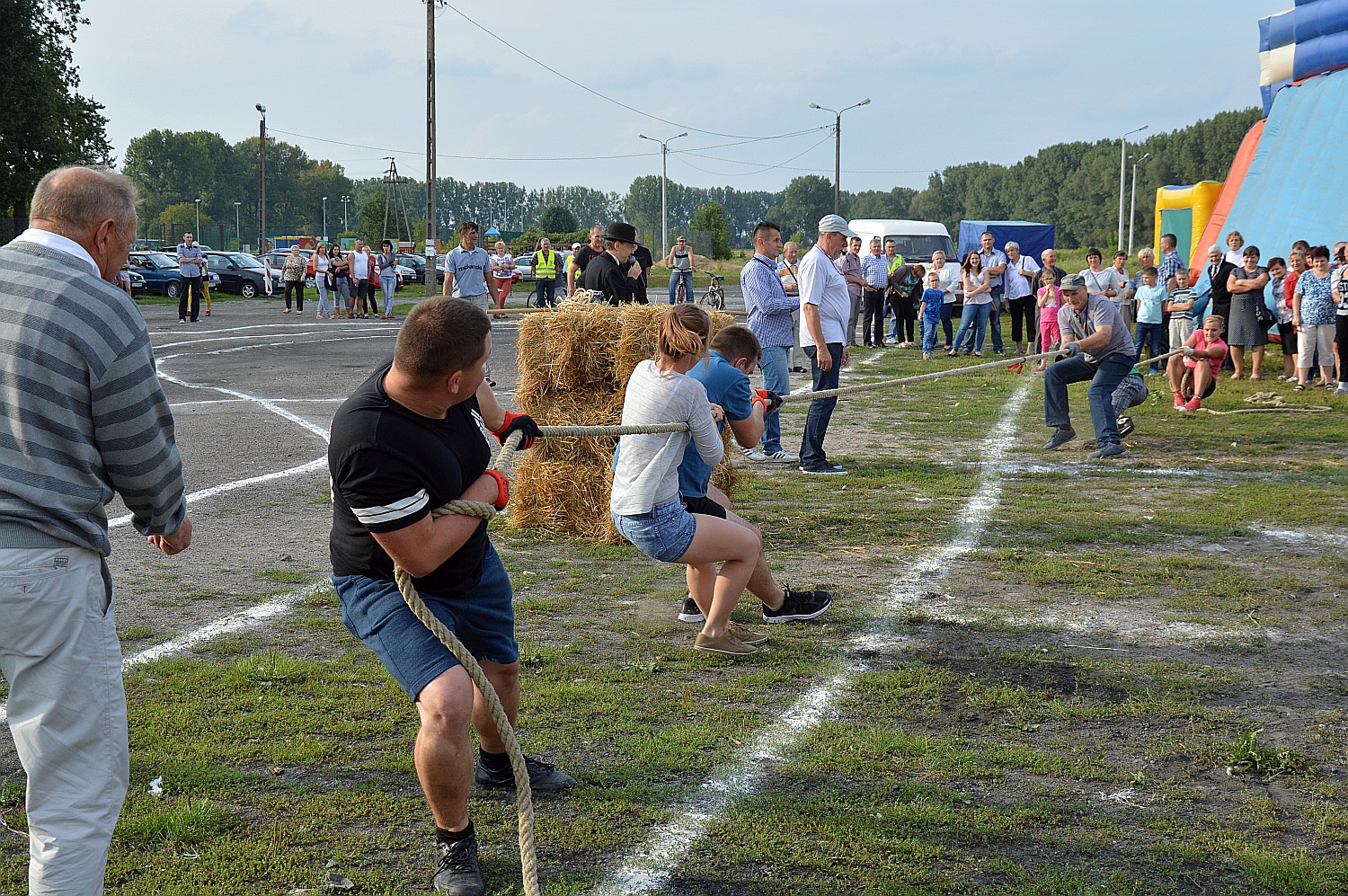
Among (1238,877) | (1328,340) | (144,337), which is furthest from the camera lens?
(1328,340)

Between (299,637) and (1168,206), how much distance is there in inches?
1069

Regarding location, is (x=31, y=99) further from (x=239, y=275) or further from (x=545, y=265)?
(x=545, y=265)

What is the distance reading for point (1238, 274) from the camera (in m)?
16.5

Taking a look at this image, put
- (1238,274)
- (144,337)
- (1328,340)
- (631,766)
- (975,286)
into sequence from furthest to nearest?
1. (975,286)
2. (1238,274)
3. (1328,340)
4. (631,766)
5. (144,337)

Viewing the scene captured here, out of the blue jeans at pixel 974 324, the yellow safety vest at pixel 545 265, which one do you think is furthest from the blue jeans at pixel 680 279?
the blue jeans at pixel 974 324

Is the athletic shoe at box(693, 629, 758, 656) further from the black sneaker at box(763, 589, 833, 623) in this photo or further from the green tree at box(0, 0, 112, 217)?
the green tree at box(0, 0, 112, 217)

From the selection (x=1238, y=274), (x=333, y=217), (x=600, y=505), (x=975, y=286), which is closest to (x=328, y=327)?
(x=975, y=286)

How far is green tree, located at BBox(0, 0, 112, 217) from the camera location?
121 feet

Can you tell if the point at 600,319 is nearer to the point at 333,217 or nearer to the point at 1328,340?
the point at 1328,340

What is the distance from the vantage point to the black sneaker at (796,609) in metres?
→ 6.00

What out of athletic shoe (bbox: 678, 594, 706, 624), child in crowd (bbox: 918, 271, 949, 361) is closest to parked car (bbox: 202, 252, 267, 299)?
child in crowd (bbox: 918, 271, 949, 361)

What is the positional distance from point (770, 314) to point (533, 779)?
7.13 metres

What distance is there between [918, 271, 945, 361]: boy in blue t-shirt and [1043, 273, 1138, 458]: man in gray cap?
30.3ft

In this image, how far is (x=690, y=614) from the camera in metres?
6.05
